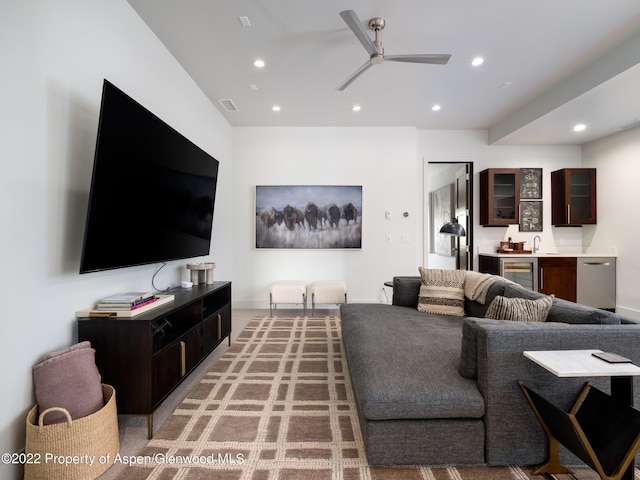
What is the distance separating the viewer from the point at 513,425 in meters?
1.40

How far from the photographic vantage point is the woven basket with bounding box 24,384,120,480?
125 centimetres

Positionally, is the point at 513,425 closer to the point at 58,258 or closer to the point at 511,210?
the point at 58,258

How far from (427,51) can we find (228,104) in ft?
8.18

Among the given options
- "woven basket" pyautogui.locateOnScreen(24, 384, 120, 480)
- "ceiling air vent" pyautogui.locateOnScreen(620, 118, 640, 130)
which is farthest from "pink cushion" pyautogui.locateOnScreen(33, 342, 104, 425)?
"ceiling air vent" pyautogui.locateOnScreen(620, 118, 640, 130)

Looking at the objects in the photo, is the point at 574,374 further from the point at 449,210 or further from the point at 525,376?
the point at 449,210

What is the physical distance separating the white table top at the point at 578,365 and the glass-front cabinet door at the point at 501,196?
12.4 ft

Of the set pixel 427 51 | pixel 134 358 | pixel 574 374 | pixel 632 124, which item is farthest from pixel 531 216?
pixel 134 358

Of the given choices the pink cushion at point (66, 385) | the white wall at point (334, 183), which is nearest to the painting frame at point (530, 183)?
the white wall at point (334, 183)

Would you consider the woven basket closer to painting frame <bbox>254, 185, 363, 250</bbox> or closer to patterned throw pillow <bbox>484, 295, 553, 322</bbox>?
patterned throw pillow <bbox>484, 295, 553, 322</bbox>

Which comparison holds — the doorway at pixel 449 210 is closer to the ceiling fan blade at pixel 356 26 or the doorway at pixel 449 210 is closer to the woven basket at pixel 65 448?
the ceiling fan blade at pixel 356 26

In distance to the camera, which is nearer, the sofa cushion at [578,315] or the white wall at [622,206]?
the sofa cushion at [578,315]

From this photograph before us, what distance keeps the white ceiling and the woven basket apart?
275cm

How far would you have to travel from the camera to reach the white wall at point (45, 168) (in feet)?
4.37

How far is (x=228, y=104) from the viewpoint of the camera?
3840 mm
